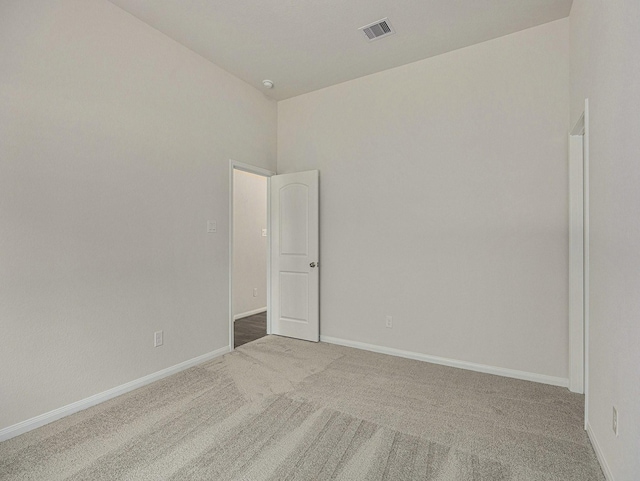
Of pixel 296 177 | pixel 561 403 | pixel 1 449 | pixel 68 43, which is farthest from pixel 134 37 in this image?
pixel 561 403

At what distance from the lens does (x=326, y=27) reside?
2.82m

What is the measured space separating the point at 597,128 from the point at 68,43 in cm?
348

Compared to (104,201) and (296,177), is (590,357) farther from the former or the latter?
(104,201)

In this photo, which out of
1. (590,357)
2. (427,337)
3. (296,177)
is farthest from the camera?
(296,177)

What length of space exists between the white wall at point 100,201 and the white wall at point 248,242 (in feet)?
5.82

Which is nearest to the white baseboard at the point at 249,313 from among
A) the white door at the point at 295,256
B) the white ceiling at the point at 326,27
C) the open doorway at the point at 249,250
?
the open doorway at the point at 249,250


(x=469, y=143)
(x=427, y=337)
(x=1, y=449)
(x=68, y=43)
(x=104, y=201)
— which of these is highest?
(x=68, y=43)

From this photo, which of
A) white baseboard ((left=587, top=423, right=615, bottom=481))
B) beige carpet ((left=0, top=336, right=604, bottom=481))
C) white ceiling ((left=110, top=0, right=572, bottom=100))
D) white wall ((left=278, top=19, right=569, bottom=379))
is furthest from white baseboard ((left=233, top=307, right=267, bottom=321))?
white baseboard ((left=587, top=423, right=615, bottom=481))

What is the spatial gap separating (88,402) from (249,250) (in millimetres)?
3316

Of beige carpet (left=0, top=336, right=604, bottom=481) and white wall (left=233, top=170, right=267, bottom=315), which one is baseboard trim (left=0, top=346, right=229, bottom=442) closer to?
beige carpet (left=0, top=336, right=604, bottom=481)

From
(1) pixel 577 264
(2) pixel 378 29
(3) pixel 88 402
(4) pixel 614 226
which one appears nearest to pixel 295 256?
(3) pixel 88 402

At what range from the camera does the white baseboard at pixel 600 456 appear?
5.32ft

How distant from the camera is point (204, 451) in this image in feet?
6.16

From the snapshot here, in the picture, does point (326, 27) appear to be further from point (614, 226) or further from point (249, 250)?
point (249, 250)
